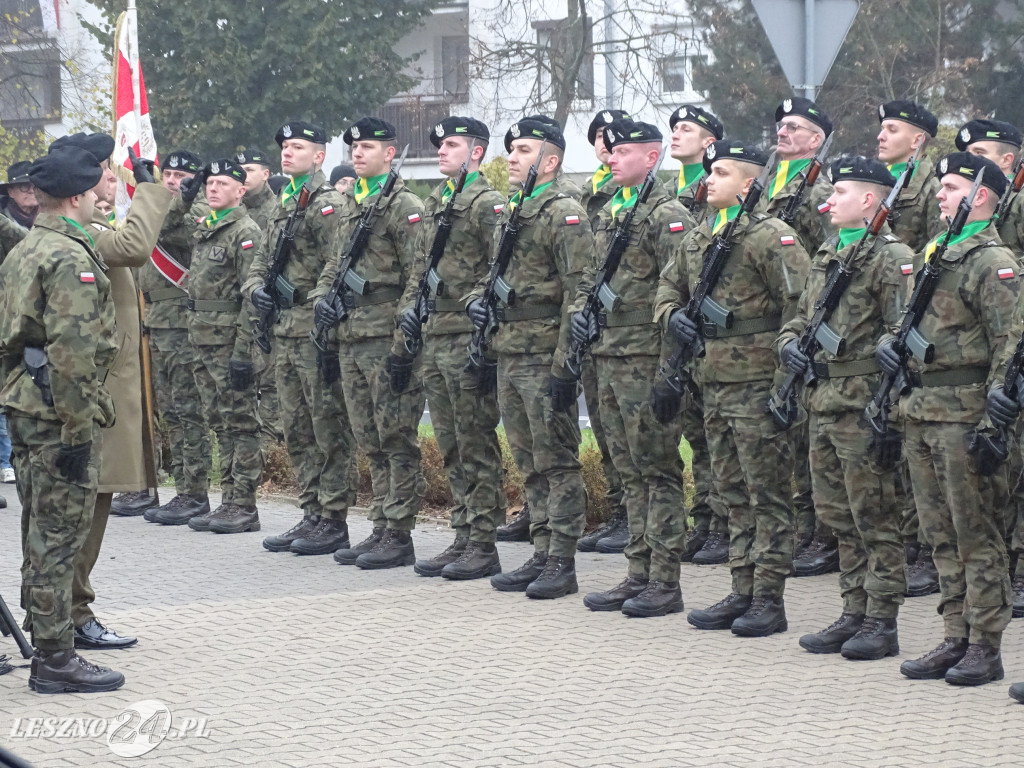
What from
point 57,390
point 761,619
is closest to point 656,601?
point 761,619

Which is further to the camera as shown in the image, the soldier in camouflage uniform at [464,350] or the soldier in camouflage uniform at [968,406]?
the soldier in camouflage uniform at [464,350]

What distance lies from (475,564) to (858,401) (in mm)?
2838

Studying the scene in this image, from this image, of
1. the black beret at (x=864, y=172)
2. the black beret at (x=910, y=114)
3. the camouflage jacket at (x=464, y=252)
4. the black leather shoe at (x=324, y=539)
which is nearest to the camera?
the black beret at (x=864, y=172)

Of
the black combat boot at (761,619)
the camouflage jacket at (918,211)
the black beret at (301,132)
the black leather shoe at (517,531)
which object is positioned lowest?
the black leather shoe at (517,531)

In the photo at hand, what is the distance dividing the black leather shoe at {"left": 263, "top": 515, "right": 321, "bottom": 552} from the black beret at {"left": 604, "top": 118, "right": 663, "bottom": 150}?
3.35m

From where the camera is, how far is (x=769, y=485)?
7.51 metres

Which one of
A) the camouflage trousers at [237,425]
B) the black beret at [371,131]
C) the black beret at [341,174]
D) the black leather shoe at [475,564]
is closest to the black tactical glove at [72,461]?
the black leather shoe at [475,564]

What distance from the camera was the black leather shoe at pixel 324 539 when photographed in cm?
1000

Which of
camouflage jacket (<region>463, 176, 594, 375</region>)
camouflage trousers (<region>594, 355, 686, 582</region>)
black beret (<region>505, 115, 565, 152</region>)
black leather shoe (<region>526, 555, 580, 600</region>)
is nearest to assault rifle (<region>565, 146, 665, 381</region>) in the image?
camouflage trousers (<region>594, 355, 686, 582</region>)

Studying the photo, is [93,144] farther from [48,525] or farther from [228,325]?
[228,325]

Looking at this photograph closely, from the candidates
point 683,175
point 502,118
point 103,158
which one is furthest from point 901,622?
point 502,118

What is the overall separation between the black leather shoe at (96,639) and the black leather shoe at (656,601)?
246 centimetres

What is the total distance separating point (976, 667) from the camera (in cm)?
656

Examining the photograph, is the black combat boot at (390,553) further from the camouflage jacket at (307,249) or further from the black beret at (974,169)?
the black beret at (974,169)
